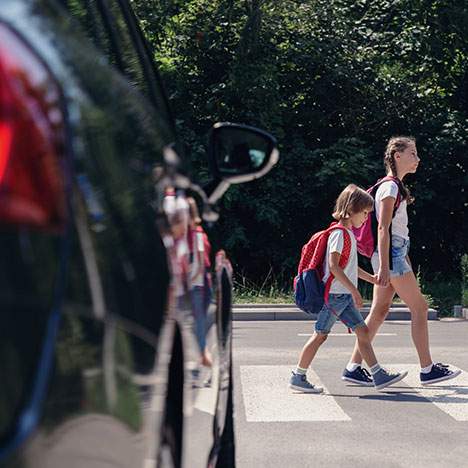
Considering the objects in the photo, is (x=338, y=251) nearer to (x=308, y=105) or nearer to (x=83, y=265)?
(x=83, y=265)

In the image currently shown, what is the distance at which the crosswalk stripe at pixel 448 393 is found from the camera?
25.2ft

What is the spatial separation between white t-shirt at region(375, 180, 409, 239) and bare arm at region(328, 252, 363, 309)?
57cm

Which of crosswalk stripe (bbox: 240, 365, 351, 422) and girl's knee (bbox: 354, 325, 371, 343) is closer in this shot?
crosswalk stripe (bbox: 240, 365, 351, 422)

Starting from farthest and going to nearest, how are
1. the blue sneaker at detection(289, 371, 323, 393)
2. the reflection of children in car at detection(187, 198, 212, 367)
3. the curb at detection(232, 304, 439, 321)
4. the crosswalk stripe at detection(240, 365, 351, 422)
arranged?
the curb at detection(232, 304, 439, 321), the blue sneaker at detection(289, 371, 323, 393), the crosswalk stripe at detection(240, 365, 351, 422), the reflection of children in car at detection(187, 198, 212, 367)

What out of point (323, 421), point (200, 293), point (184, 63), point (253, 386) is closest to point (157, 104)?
point (200, 293)

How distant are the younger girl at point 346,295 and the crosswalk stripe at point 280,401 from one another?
0.92 feet

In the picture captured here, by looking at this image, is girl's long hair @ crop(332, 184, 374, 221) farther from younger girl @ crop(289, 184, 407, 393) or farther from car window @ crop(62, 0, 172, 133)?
car window @ crop(62, 0, 172, 133)

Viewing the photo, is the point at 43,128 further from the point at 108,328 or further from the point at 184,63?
the point at 184,63

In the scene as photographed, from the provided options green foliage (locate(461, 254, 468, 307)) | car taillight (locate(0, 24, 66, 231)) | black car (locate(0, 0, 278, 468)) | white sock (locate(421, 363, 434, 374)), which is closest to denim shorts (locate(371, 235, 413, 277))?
white sock (locate(421, 363, 434, 374))

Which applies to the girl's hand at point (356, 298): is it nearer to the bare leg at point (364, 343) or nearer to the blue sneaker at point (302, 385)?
the bare leg at point (364, 343)

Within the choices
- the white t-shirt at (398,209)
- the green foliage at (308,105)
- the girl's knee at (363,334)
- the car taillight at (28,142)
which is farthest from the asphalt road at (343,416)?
the green foliage at (308,105)

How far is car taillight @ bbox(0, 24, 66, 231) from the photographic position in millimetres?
1520

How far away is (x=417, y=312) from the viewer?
920 centimetres

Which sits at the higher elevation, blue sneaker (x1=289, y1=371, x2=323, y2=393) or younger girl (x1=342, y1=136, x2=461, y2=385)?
younger girl (x1=342, y1=136, x2=461, y2=385)
